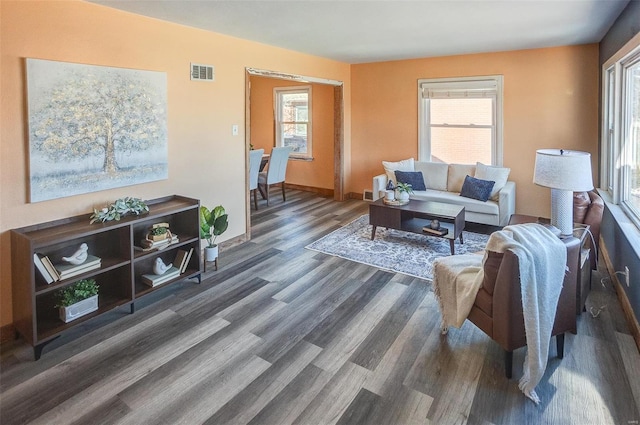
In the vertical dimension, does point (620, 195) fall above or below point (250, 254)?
above

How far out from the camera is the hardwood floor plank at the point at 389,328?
7.92ft

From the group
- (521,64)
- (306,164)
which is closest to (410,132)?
(521,64)

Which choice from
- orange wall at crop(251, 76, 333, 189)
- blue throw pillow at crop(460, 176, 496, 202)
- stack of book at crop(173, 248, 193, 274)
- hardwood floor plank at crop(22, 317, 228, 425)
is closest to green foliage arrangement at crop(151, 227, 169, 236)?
stack of book at crop(173, 248, 193, 274)

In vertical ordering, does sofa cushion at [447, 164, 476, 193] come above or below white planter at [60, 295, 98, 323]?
above

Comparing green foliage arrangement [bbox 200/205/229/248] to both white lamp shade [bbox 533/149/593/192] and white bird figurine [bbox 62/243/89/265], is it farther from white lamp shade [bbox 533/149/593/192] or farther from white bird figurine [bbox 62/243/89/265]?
white lamp shade [bbox 533/149/593/192]

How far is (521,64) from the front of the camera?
518 cm

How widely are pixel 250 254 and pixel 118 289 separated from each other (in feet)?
4.94

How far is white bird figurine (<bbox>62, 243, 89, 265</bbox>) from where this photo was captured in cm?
266

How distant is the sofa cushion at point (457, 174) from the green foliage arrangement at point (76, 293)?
467 centimetres

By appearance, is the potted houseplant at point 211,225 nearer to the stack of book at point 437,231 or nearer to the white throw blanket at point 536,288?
the stack of book at point 437,231

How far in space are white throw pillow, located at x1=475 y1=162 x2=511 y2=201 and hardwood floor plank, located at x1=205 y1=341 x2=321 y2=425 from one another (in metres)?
3.65

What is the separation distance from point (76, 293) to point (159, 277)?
26.1 inches

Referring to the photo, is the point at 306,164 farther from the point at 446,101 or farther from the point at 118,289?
the point at 118,289

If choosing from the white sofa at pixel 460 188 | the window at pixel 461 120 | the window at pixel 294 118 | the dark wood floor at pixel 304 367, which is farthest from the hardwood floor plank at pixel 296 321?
the window at pixel 294 118
